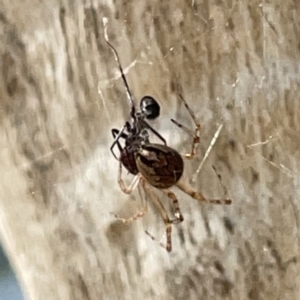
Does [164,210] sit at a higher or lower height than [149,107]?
lower

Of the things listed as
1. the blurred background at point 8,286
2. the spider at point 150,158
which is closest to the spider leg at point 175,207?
the spider at point 150,158

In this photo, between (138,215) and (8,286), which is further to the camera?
(8,286)

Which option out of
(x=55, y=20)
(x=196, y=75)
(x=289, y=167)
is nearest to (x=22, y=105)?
(x=55, y=20)

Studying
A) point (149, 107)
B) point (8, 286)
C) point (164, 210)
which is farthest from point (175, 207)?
point (8, 286)

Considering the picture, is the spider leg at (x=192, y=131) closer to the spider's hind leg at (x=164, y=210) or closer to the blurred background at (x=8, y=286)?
the spider's hind leg at (x=164, y=210)

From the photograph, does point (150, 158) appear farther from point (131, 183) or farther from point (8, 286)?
point (8, 286)

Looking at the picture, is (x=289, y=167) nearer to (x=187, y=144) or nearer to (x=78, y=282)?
(x=187, y=144)

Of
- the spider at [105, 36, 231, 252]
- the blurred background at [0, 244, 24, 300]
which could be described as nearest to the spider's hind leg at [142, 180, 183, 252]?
the spider at [105, 36, 231, 252]

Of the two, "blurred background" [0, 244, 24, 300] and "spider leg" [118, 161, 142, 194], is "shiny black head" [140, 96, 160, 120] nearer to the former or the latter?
"spider leg" [118, 161, 142, 194]
